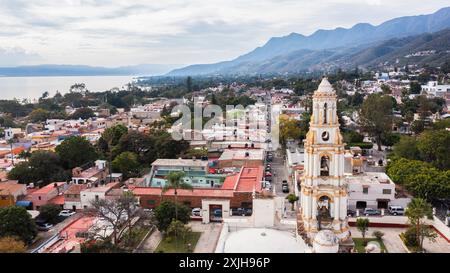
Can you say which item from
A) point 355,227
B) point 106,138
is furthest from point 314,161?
point 106,138

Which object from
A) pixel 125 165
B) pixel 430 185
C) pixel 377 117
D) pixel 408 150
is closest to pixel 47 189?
pixel 125 165

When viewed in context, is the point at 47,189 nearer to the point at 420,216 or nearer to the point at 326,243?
the point at 326,243

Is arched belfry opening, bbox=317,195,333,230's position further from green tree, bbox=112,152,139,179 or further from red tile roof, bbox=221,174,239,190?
green tree, bbox=112,152,139,179

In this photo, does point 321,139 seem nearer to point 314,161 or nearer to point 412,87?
point 314,161

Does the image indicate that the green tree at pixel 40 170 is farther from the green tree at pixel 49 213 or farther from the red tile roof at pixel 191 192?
the red tile roof at pixel 191 192

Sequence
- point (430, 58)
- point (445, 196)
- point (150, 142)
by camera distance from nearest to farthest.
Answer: point (445, 196)
point (150, 142)
point (430, 58)

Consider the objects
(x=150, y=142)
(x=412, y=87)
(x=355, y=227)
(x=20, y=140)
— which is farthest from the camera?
(x=412, y=87)

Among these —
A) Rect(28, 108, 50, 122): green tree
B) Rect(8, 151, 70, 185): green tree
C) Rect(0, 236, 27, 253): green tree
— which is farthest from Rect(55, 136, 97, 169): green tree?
Rect(28, 108, 50, 122): green tree

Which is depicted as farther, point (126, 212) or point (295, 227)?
point (126, 212)
